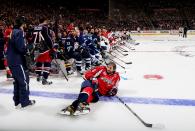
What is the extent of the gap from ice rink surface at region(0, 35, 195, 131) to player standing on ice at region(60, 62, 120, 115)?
0.10m

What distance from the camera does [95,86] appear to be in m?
4.77

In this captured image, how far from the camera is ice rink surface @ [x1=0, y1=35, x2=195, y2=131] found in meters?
3.97

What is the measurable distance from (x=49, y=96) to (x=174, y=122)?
7.28 feet

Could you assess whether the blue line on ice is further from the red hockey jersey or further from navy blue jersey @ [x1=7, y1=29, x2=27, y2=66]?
navy blue jersey @ [x1=7, y1=29, x2=27, y2=66]

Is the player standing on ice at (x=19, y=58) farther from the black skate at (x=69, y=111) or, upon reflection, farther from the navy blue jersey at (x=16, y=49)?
the black skate at (x=69, y=111)

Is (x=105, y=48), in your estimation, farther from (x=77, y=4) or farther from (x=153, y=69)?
(x=77, y=4)

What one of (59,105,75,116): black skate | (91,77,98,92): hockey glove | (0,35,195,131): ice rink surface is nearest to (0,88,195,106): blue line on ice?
(0,35,195,131): ice rink surface

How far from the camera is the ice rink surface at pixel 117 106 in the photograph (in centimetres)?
397

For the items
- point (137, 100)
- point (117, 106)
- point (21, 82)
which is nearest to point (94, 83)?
point (117, 106)

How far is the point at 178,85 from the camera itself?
21.2ft

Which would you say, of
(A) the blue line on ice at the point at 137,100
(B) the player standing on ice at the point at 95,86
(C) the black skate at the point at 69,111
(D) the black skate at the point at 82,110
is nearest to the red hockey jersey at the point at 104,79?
(B) the player standing on ice at the point at 95,86

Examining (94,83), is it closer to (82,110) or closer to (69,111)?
(82,110)

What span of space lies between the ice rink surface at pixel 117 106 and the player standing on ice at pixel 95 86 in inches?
4.0

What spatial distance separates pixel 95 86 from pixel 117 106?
18.1 inches
